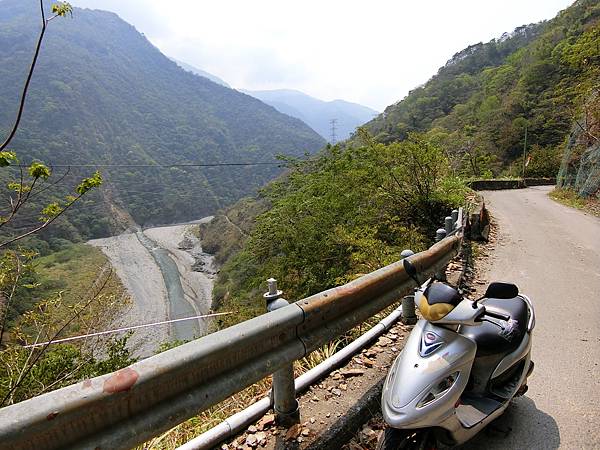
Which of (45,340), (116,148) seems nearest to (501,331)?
(45,340)

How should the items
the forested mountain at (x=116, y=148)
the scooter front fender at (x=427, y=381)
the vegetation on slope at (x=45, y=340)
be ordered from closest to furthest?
the scooter front fender at (x=427, y=381)
the vegetation on slope at (x=45, y=340)
the forested mountain at (x=116, y=148)

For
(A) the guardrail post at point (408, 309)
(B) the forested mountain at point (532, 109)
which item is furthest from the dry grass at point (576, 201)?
(A) the guardrail post at point (408, 309)

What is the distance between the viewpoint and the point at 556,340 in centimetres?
445

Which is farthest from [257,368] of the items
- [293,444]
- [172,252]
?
[172,252]

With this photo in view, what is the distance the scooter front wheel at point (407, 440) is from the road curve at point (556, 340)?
0.71 metres

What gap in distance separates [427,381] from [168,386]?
53.5 inches

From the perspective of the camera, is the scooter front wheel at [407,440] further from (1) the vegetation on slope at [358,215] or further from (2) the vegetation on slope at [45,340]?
(2) the vegetation on slope at [45,340]

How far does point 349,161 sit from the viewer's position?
13719 millimetres

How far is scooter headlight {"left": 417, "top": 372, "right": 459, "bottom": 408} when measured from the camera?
2184 mm

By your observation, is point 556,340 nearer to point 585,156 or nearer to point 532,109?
point 585,156

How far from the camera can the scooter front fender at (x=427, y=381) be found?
2.17 metres

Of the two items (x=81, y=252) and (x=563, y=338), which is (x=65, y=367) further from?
(x=81, y=252)

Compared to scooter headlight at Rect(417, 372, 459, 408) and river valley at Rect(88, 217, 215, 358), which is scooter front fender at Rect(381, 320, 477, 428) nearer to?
scooter headlight at Rect(417, 372, 459, 408)

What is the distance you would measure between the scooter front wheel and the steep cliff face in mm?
18652
